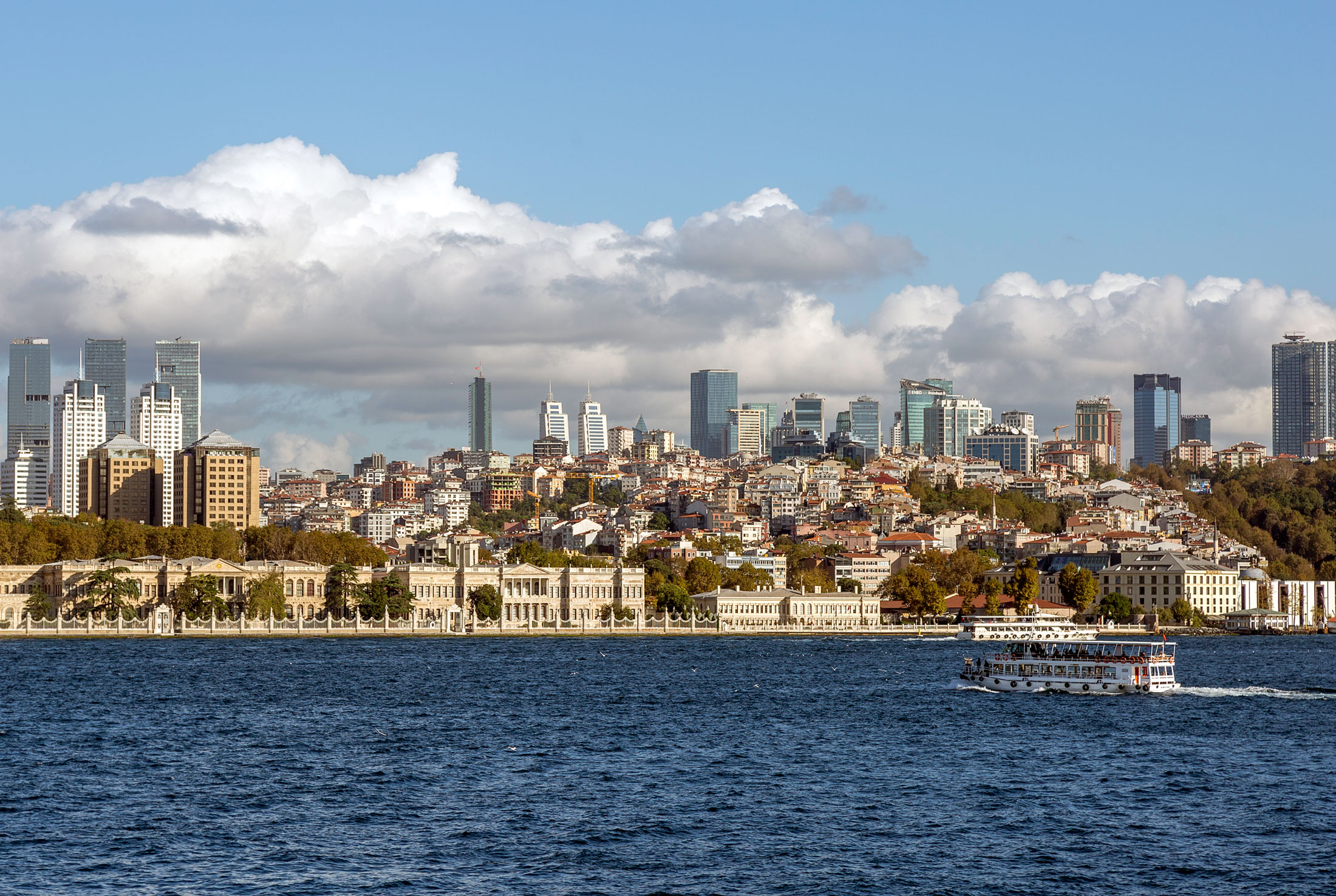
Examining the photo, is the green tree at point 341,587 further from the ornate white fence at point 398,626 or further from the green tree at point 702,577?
the green tree at point 702,577

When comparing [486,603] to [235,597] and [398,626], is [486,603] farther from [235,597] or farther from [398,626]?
[235,597]

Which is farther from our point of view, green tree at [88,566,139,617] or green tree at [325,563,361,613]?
green tree at [325,563,361,613]

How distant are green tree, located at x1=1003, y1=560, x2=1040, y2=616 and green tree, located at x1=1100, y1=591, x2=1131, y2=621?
509cm

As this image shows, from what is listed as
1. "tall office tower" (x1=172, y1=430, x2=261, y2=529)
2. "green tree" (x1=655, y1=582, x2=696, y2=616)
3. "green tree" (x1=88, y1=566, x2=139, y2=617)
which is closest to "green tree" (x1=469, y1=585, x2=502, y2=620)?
"green tree" (x1=655, y1=582, x2=696, y2=616)

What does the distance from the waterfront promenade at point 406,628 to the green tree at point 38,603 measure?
0.85 metres

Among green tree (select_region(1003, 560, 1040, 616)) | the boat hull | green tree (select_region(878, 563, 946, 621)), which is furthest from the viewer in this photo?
green tree (select_region(1003, 560, 1040, 616))

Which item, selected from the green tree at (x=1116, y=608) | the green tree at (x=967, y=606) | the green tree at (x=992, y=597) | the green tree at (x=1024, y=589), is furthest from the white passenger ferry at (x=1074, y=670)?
the green tree at (x=967, y=606)

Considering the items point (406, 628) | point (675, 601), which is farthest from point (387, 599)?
point (675, 601)

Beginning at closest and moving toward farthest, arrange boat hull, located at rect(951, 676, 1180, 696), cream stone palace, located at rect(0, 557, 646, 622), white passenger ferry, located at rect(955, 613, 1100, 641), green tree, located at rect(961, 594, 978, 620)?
1. boat hull, located at rect(951, 676, 1180, 696)
2. white passenger ferry, located at rect(955, 613, 1100, 641)
3. cream stone palace, located at rect(0, 557, 646, 622)
4. green tree, located at rect(961, 594, 978, 620)

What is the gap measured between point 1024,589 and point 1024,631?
60.5ft

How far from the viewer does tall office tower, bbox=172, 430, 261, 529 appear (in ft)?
636

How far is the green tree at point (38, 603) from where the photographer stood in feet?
354

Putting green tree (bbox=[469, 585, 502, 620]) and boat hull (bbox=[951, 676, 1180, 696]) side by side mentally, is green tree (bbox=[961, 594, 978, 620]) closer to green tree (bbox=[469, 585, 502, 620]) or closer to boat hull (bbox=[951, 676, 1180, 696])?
green tree (bbox=[469, 585, 502, 620])

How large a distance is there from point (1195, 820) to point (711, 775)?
1021 cm
